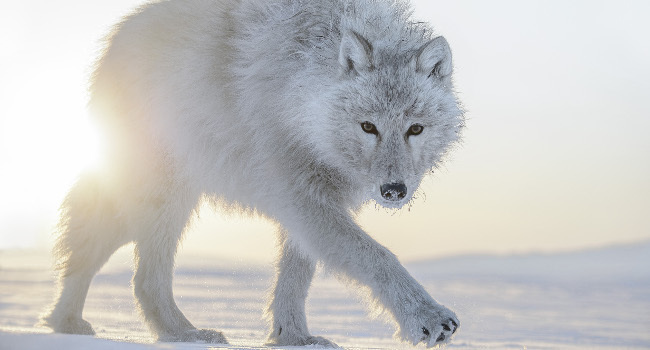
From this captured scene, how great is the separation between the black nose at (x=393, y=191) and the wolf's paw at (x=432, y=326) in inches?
28.5

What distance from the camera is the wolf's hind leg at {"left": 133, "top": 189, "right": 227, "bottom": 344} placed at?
602cm

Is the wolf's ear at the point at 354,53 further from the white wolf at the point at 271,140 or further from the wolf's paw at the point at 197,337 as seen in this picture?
the wolf's paw at the point at 197,337

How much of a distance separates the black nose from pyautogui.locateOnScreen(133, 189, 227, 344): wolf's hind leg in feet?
7.07

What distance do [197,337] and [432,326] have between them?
220cm

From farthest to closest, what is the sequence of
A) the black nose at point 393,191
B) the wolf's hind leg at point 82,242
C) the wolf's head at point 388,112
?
1. the wolf's hind leg at point 82,242
2. the wolf's head at point 388,112
3. the black nose at point 393,191

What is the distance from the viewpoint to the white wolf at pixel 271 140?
4922 mm

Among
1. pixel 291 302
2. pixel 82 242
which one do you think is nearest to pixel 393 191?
pixel 291 302

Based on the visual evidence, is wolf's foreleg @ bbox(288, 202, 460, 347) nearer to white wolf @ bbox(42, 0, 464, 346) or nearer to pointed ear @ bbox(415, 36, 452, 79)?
white wolf @ bbox(42, 0, 464, 346)

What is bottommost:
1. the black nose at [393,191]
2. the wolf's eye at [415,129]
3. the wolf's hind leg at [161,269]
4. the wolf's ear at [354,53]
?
the wolf's hind leg at [161,269]

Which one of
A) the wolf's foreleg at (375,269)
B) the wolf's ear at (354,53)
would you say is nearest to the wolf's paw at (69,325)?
the wolf's foreleg at (375,269)

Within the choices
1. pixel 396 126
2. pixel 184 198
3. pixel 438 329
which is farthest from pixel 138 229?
pixel 438 329

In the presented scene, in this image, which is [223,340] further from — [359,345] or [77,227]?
[77,227]

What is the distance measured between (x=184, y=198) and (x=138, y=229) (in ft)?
1.52

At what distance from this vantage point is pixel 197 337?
229 inches
